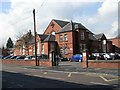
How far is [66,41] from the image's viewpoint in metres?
65.5

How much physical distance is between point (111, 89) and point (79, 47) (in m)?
52.5

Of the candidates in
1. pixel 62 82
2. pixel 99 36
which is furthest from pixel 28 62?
pixel 99 36

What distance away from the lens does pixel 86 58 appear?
31.0 meters

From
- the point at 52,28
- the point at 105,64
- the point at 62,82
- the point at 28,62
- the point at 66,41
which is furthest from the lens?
the point at 52,28

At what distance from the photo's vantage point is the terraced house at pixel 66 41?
2557 inches

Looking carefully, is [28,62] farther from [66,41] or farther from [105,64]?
[66,41]

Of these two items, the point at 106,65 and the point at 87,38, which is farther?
the point at 87,38

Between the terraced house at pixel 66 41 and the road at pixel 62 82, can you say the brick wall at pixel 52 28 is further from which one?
the road at pixel 62 82

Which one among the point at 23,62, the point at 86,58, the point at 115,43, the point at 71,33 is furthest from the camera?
the point at 115,43

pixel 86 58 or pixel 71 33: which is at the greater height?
pixel 71 33

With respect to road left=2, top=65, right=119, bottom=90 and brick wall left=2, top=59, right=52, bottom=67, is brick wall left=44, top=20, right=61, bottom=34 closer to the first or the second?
brick wall left=2, top=59, right=52, bottom=67

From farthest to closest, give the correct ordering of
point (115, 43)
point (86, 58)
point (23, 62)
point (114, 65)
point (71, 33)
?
point (115, 43), point (71, 33), point (23, 62), point (86, 58), point (114, 65)

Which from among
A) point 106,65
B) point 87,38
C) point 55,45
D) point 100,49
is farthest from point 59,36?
point 106,65

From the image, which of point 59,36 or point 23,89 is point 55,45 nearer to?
point 59,36
